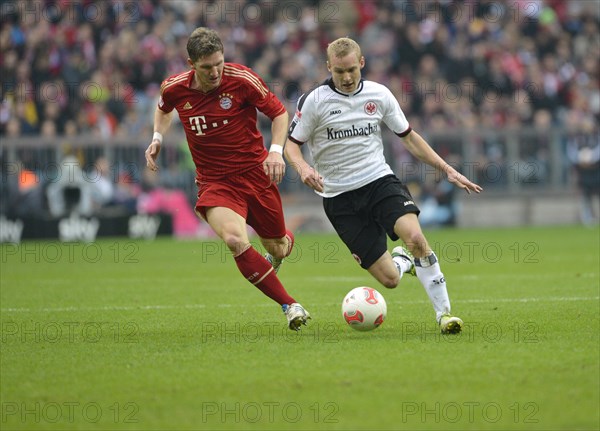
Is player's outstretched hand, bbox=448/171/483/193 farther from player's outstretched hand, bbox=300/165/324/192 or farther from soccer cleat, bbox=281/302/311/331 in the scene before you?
soccer cleat, bbox=281/302/311/331

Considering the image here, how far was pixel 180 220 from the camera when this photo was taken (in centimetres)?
2333

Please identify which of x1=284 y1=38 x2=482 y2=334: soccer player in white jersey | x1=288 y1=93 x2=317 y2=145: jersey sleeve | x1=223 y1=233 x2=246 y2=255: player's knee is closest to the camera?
x1=223 y1=233 x2=246 y2=255: player's knee

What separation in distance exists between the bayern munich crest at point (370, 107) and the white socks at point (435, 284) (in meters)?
1.27

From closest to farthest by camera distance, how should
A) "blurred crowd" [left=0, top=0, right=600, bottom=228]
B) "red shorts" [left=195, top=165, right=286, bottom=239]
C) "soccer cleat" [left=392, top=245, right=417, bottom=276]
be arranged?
"red shorts" [left=195, top=165, right=286, bottom=239], "soccer cleat" [left=392, top=245, right=417, bottom=276], "blurred crowd" [left=0, top=0, right=600, bottom=228]

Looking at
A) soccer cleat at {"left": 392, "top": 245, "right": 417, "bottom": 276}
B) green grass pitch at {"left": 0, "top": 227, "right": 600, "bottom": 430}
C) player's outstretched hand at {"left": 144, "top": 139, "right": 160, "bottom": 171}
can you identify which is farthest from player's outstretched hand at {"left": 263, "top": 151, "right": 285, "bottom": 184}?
soccer cleat at {"left": 392, "top": 245, "right": 417, "bottom": 276}

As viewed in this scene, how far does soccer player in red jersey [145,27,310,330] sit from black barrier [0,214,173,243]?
13586mm

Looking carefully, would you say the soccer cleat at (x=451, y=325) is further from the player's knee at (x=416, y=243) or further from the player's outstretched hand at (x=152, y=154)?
the player's outstretched hand at (x=152, y=154)

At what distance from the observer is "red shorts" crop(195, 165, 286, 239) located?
28.7 ft

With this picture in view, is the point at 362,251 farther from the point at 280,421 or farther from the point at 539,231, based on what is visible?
the point at 539,231

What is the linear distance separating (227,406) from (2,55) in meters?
19.1

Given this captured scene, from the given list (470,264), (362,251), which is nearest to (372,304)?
(362,251)

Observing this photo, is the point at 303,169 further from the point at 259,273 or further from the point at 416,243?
the point at 416,243

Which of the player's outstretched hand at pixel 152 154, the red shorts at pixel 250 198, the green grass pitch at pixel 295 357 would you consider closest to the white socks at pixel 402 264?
the green grass pitch at pixel 295 357

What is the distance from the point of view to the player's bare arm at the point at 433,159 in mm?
8180
